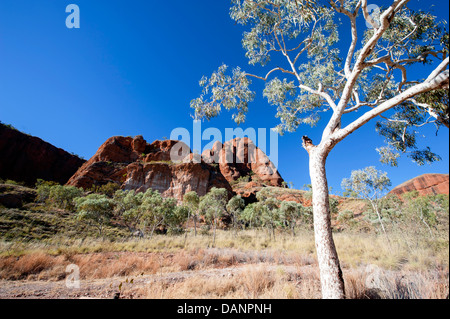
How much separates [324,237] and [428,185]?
5.81 meters

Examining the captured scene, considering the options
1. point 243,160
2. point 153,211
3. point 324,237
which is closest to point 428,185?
point 324,237

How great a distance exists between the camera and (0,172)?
54500mm

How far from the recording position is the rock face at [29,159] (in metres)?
56.8

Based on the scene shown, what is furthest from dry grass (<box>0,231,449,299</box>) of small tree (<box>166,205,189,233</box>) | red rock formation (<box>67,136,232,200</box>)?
red rock formation (<box>67,136,232,200</box>)

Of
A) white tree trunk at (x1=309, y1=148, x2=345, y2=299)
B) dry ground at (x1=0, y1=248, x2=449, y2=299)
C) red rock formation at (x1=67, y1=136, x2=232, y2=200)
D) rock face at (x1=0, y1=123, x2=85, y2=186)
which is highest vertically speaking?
rock face at (x1=0, y1=123, x2=85, y2=186)

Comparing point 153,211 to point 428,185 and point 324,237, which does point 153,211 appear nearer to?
point 324,237

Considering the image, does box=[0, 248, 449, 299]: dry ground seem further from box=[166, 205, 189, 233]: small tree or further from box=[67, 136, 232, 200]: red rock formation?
box=[67, 136, 232, 200]: red rock formation

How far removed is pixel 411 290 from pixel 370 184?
11.7 metres

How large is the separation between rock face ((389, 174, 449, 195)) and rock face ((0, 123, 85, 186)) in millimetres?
83317

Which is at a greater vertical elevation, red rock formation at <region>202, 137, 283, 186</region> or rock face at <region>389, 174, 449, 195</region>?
red rock formation at <region>202, 137, 283, 186</region>

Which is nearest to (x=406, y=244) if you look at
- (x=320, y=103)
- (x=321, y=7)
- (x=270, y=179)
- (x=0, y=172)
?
(x=320, y=103)

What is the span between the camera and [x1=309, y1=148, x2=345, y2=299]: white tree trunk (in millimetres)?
2934

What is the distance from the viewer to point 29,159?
6034 cm

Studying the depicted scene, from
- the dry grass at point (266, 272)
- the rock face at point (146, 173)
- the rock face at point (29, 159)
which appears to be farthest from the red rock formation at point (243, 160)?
the dry grass at point (266, 272)
